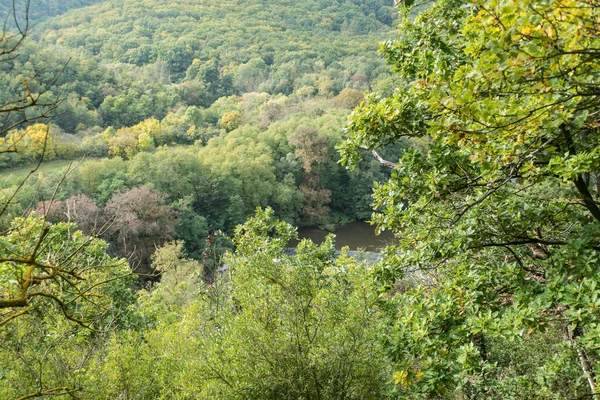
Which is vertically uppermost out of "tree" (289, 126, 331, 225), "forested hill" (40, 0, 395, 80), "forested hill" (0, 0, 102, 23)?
"forested hill" (0, 0, 102, 23)

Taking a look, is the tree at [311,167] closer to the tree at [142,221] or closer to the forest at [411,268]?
the tree at [142,221]

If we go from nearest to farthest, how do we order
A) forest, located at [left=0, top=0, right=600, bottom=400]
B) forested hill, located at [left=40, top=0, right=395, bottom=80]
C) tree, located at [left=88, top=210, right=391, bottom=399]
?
forest, located at [left=0, top=0, right=600, bottom=400] < tree, located at [left=88, top=210, right=391, bottom=399] < forested hill, located at [left=40, top=0, right=395, bottom=80]

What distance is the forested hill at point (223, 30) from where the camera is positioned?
84625 millimetres

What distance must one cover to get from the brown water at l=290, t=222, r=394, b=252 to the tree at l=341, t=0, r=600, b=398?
96.9 feet

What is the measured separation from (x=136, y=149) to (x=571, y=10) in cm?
4022

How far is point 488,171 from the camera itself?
416 centimetres

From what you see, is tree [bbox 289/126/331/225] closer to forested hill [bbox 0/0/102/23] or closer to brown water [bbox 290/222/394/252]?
brown water [bbox 290/222/394/252]

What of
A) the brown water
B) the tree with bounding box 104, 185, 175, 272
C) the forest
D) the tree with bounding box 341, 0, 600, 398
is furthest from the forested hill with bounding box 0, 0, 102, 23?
the tree with bounding box 341, 0, 600, 398

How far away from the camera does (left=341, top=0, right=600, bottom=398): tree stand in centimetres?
282

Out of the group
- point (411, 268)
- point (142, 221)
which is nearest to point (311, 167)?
point (142, 221)

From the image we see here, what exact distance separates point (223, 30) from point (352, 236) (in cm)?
7809

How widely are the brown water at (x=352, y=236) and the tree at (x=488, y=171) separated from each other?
96.9ft

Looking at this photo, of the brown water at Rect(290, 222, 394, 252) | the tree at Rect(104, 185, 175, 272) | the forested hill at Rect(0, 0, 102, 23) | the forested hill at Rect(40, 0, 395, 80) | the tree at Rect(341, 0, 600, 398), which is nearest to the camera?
the tree at Rect(341, 0, 600, 398)

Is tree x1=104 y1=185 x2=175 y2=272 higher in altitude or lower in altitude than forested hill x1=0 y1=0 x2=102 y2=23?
lower
